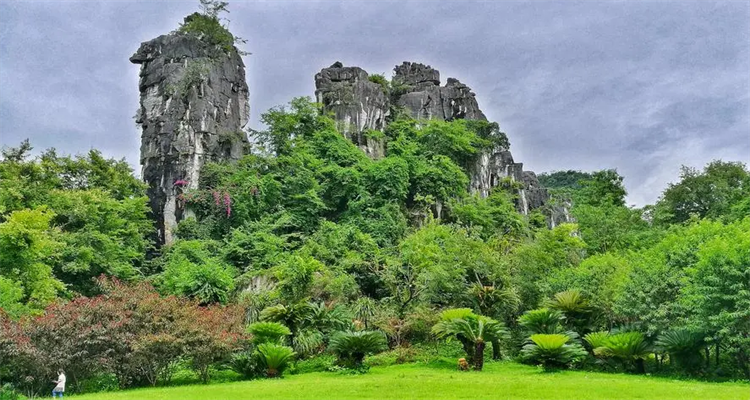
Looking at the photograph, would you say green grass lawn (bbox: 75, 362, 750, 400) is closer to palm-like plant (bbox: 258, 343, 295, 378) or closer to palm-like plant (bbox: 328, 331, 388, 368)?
palm-like plant (bbox: 258, 343, 295, 378)

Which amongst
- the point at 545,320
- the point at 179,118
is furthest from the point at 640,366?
the point at 179,118

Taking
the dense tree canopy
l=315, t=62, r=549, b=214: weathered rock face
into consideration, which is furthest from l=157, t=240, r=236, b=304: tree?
l=315, t=62, r=549, b=214: weathered rock face

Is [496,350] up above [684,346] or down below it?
below

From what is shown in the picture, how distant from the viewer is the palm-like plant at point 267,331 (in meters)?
19.2

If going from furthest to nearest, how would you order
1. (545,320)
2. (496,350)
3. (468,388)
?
(496,350) < (545,320) < (468,388)

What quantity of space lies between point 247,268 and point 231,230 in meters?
3.91

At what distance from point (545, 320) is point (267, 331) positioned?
30.8ft

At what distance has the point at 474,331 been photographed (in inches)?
729

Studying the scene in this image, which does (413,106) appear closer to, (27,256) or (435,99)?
(435,99)

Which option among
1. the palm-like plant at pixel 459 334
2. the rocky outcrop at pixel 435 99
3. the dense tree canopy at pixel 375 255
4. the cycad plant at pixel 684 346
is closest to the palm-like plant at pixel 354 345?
the dense tree canopy at pixel 375 255

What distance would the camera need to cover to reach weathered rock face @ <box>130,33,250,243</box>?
34.5m

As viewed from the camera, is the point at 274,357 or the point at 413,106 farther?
the point at 413,106

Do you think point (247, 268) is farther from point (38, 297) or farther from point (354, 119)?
point (354, 119)

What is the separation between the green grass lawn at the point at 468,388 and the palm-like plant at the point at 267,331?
2572 mm
